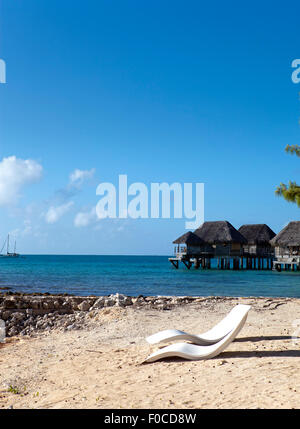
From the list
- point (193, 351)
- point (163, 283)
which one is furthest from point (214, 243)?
point (193, 351)

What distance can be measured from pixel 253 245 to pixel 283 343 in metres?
40.4

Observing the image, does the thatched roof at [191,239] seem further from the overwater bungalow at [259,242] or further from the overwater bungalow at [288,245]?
the overwater bungalow at [288,245]

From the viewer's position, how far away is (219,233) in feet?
143

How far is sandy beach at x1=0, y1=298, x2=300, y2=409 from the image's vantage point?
15.6 feet

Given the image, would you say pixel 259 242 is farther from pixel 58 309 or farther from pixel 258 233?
pixel 58 309

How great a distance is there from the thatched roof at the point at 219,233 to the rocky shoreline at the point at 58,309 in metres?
29.2

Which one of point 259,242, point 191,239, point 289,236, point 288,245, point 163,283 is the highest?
point 289,236

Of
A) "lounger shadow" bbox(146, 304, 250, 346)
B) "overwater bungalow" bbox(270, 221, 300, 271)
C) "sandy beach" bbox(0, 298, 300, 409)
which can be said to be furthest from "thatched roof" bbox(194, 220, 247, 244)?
"lounger shadow" bbox(146, 304, 250, 346)

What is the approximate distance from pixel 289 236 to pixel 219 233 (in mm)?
7118

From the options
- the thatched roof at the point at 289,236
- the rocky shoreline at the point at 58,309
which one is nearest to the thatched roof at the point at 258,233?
the thatched roof at the point at 289,236

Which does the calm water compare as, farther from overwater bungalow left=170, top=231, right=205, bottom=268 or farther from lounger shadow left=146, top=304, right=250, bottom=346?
lounger shadow left=146, top=304, right=250, bottom=346

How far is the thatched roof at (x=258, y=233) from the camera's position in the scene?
Answer: 151 feet
